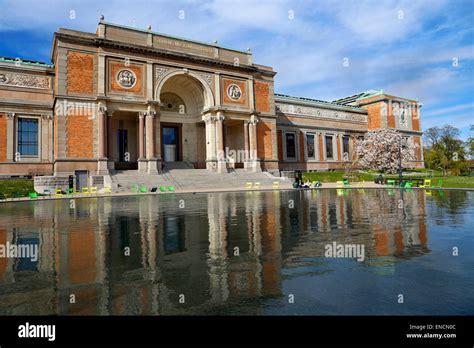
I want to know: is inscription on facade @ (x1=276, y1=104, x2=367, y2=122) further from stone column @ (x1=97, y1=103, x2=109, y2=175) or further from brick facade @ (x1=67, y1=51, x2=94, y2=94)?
brick facade @ (x1=67, y1=51, x2=94, y2=94)

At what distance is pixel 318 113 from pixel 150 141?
33381 mm

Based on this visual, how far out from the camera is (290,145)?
A: 51562 mm

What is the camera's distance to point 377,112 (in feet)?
201

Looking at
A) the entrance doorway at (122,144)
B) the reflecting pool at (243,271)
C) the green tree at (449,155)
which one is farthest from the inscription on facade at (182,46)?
the green tree at (449,155)

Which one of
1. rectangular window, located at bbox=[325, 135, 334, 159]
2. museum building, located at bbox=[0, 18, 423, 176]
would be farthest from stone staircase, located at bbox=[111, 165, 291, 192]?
rectangular window, located at bbox=[325, 135, 334, 159]

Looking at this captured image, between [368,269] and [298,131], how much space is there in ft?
162

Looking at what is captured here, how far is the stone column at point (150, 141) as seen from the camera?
33.6 m

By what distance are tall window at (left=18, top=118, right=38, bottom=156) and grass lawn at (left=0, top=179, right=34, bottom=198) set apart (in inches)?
224

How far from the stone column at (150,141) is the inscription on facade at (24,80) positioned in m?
11.3

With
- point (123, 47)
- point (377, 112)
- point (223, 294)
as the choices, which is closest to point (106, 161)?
point (123, 47)

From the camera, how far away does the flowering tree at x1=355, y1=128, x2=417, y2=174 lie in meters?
53.0

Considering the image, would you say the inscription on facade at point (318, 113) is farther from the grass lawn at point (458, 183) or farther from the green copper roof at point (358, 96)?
the grass lawn at point (458, 183)

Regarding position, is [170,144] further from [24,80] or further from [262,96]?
[24,80]
